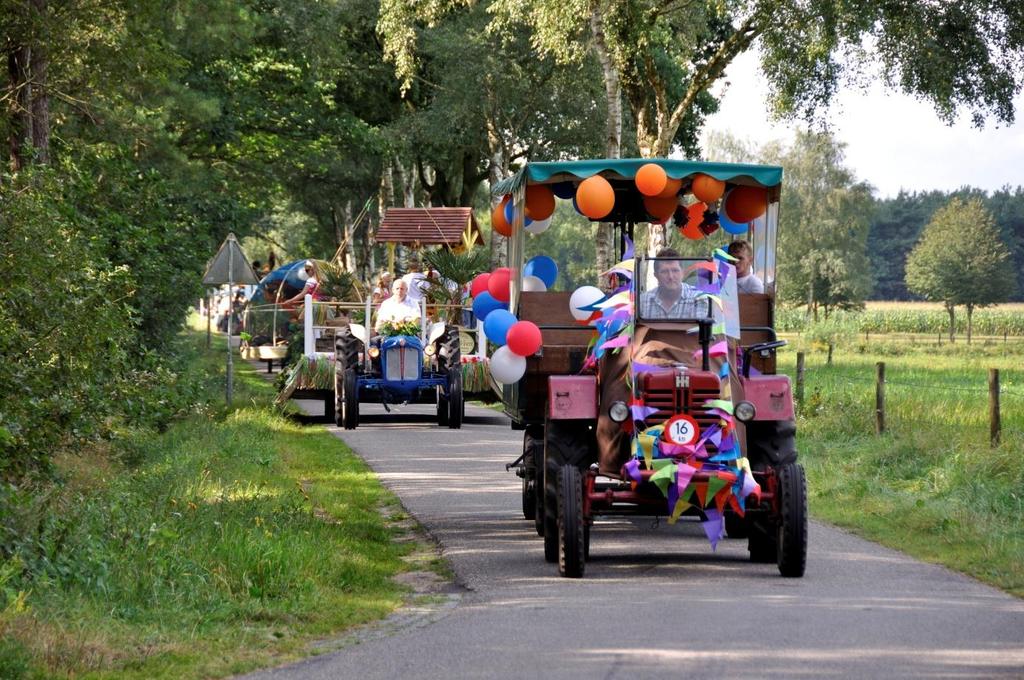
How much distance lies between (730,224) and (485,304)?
2.25 meters

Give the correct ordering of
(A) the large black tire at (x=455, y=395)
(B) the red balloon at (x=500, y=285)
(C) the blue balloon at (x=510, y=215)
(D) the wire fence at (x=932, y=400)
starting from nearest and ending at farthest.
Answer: (C) the blue balloon at (x=510, y=215), (B) the red balloon at (x=500, y=285), (D) the wire fence at (x=932, y=400), (A) the large black tire at (x=455, y=395)

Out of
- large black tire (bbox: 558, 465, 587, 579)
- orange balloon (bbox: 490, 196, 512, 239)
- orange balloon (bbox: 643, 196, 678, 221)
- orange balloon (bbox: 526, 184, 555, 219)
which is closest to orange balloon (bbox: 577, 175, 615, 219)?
orange balloon (bbox: 526, 184, 555, 219)

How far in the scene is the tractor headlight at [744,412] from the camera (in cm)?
1081

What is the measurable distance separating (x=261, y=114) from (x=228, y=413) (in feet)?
69.3

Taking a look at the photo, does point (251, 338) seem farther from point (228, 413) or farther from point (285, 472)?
point (285, 472)

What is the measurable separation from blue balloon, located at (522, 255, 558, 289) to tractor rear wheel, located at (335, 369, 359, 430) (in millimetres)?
9498

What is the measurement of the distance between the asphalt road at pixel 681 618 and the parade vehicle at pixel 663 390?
1.30 ft

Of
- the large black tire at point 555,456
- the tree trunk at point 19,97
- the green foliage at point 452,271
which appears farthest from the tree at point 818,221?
the large black tire at point 555,456

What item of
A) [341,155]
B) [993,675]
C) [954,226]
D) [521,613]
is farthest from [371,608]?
[954,226]

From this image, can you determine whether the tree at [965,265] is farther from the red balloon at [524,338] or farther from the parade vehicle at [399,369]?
the red balloon at [524,338]

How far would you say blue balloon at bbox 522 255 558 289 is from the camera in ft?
45.1

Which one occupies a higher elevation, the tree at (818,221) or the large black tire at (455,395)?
the tree at (818,221)

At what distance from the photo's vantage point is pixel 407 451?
2086 cm

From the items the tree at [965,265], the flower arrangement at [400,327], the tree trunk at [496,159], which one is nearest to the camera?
the flower arrangement at [400,327]
